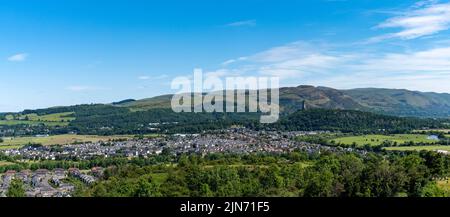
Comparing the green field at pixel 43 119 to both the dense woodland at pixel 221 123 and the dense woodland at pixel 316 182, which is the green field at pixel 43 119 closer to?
the dense woodland at pixel 221 123

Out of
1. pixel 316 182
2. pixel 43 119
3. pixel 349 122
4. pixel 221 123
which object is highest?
pixel 316 182

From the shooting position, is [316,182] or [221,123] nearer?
[316,182]

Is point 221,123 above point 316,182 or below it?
below

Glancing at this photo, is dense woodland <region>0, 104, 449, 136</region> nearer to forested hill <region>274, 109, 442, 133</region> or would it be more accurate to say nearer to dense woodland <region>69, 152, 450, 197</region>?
forested hill <region>274, 109, 442, 133</region>

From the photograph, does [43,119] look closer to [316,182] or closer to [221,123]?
[221,123]

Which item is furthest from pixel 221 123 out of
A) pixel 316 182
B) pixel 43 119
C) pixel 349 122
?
pixel 316 182

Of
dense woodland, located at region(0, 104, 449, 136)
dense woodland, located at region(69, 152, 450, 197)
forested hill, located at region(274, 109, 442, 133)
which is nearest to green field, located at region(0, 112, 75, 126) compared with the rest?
dense woodland, located at region(0, 104, 449, 136)
